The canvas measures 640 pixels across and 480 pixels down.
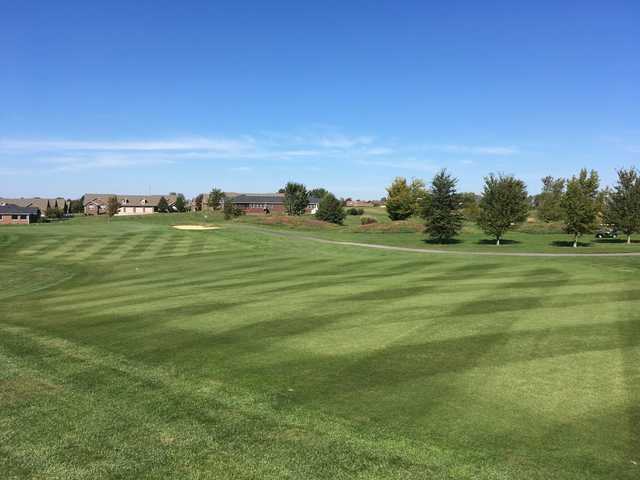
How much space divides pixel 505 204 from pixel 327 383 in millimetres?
47880

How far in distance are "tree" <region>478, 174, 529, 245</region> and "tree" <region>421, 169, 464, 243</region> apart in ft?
12.4

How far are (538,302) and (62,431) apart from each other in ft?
52.8

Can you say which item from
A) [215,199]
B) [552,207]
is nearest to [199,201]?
[215,199]

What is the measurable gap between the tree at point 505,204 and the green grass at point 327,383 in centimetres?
3194

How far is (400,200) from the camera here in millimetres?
92688

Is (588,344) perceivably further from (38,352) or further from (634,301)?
(38,352)

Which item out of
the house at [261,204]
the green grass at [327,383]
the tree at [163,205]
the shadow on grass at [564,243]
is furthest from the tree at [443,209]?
the tree at [163,205]

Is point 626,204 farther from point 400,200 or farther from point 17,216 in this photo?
point 17,216

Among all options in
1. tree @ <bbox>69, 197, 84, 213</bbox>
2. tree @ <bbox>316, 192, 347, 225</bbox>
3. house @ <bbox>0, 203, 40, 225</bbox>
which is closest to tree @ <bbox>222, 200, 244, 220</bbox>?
tree @ <bbox>316, 192, 347, 225</bbox>

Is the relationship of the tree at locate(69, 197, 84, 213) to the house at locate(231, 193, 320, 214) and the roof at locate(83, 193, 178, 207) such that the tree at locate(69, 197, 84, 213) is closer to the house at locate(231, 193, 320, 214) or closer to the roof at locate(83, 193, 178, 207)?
the roof at locate(83, 193, 178, 207)

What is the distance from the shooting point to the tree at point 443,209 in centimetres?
5488

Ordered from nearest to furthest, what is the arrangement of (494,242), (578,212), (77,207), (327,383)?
(327,383) < (578,212) < (494,242) < (77,207)

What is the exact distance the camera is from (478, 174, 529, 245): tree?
171ft

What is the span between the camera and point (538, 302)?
17.5 metres
